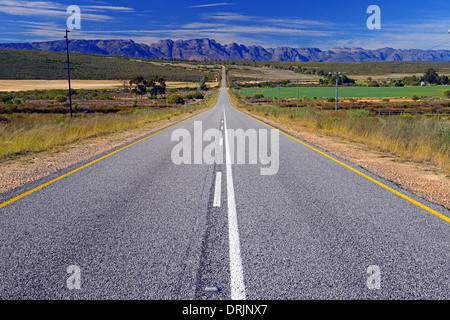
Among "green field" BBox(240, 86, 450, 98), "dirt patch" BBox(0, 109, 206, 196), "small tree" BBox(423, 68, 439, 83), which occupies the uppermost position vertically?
"small tree" BBox(423, 68, 439, 83)

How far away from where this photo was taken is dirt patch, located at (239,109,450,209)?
694 centimetres

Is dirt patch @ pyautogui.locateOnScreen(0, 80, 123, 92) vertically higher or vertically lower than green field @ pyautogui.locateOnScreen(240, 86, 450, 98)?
higher

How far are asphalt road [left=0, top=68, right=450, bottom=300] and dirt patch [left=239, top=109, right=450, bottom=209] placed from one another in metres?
Result: 0.46

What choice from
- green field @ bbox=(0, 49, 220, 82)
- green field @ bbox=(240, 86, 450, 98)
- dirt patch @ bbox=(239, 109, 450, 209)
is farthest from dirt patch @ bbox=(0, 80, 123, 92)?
dirt patch @ bbox=(239, 109, 450, 209)

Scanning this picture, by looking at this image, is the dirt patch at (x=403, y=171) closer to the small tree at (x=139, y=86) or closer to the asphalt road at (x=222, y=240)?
the asphalt road at (x=222, y=240)

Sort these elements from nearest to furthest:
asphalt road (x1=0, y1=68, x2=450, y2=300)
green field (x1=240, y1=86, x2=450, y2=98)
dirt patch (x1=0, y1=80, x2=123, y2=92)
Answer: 1. asphalt road (x1=0, y1=68, x2=450, y2=300)
2. dirt patch (x1=0, y1=80, x2=123, y2=92)
3. green field (x1=240, y1=86, x2=450, y2=98)

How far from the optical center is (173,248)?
13.8ft

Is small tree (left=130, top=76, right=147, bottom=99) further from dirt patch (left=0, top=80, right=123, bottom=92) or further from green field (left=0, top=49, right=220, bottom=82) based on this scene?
green field (left=0, top=49, right=220, bottom=82)

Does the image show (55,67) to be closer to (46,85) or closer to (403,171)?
(46,85)

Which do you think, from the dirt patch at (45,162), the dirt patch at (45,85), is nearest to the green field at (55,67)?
the dirt patch at (45,85)

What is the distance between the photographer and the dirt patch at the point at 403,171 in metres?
6.94

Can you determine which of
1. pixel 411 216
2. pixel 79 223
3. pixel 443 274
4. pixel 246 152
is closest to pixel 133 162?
pixel 246 152

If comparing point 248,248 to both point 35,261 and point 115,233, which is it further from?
point 35,261
